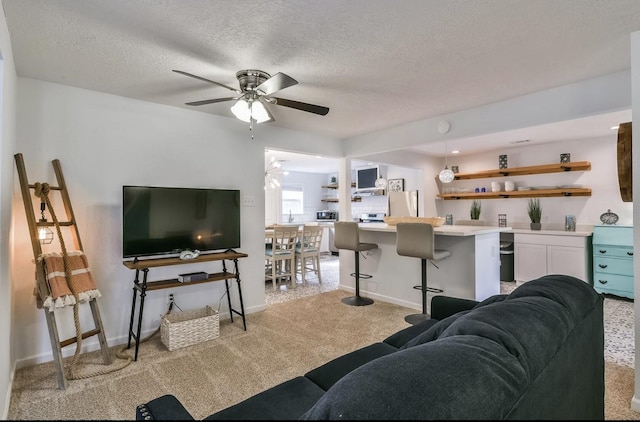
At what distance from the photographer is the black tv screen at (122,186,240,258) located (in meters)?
2.87

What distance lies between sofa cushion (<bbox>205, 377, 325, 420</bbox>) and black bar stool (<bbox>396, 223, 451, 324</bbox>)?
230 centimetres

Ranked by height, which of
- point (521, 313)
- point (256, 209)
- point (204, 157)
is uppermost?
point (204, 157)

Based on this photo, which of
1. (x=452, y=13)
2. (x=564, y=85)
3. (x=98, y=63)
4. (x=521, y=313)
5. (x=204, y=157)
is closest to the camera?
(x=521, y=313)

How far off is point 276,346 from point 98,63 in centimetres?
265

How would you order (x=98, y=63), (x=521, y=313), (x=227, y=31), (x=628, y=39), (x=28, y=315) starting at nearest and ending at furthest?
1. (x=521, y=313)
2. (x=227, y=31)
3. (x=628, y=39)
4. (x=98, y=63)
5. (x=28, y=315)

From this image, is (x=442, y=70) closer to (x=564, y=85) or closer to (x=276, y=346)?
(x=564, y=85)

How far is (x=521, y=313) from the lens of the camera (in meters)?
0.99

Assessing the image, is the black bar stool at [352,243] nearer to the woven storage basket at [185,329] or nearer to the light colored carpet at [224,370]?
the light colored carpet at [224,370]

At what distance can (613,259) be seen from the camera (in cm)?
434

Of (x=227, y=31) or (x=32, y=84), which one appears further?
(x=32, y=84)

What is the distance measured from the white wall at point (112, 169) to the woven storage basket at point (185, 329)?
27 centimetres

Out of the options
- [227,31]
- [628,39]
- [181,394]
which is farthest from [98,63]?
[628,39]

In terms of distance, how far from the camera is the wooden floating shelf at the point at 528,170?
501cm

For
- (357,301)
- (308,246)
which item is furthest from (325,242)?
(357,301)
